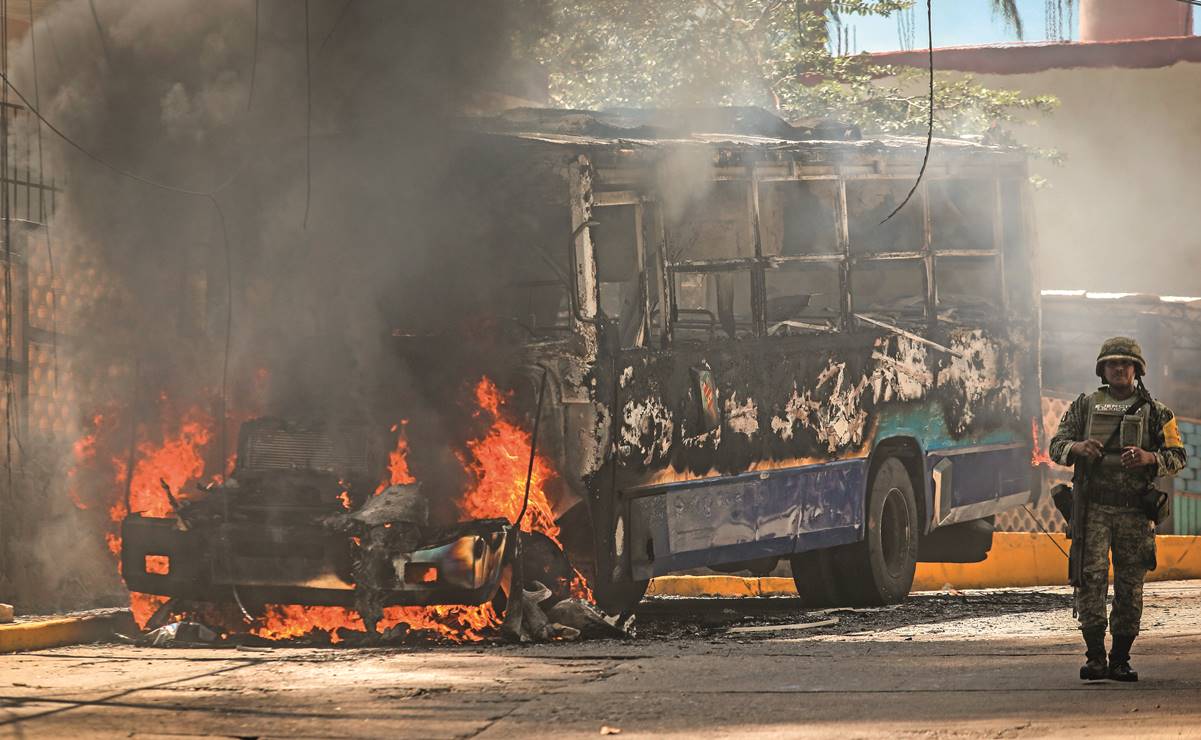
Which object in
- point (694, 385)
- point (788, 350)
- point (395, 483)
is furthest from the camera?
point (788, 350)

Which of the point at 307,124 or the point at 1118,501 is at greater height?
the point at 307,124

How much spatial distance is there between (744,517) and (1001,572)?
4932mm

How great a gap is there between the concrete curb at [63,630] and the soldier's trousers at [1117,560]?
17.0 ft

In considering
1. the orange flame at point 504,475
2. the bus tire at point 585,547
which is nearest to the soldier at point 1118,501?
the bus tire at point 585,547

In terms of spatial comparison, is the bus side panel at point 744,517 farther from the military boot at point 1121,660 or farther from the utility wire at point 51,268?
the utility wire at point 51,268

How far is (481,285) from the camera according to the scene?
31.9ft

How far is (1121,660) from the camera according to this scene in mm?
7902

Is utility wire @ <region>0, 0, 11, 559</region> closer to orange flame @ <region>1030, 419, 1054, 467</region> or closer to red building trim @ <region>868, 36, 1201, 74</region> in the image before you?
orange flame @ <region>1030, 419, 1054, 467</region>

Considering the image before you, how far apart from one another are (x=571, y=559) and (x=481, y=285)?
1.45 m

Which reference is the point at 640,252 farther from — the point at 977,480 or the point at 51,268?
the point at 51,268

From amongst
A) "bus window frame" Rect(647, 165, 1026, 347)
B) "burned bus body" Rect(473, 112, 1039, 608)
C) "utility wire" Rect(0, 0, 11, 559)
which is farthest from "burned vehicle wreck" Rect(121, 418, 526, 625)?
"utility wire" Rect(0, 0, 11, 559)

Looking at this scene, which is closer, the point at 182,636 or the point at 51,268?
the point at 182,636

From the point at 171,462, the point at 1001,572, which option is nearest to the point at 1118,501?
the point at 171,462

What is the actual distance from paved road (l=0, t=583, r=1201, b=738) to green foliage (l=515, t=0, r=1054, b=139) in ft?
44.8
